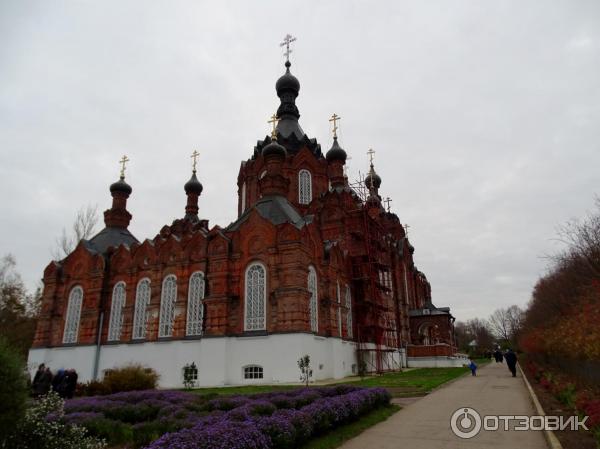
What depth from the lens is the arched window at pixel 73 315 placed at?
25797 mm

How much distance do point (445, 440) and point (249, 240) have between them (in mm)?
14697

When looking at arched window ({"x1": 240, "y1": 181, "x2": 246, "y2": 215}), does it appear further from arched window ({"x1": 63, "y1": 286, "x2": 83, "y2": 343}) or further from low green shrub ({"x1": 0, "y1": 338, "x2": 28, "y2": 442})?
low green shrub ({"x1": 0, "y1": 338, "x2": 28, "y2": 442})

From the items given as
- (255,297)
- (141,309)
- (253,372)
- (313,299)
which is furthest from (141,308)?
(313,299)

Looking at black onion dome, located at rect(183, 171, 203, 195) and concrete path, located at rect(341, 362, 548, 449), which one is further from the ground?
black onion dome, located at rect(183, 171, 203, 195)

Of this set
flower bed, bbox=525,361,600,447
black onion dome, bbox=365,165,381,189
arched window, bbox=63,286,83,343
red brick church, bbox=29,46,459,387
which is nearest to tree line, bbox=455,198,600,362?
flower bed, bbox=525,361,600,447

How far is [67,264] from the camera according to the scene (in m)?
27.2

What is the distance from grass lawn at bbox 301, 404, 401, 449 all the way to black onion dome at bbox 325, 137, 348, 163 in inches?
864

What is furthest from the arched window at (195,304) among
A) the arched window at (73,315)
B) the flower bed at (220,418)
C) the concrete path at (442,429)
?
the concrete path at (442,429)

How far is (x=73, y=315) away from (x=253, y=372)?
13.3 metres

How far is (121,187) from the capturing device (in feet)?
101

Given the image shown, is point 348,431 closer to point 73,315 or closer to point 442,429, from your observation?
point 442,429

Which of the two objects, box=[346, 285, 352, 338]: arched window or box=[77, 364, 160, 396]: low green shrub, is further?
box=[346, 285, 352, 338]: arched window

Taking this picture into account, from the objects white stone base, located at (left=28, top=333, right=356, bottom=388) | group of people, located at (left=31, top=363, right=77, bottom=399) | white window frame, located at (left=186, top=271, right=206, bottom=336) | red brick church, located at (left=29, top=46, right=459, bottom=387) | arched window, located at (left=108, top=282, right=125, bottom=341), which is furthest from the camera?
arched window, located at (left=108, top=282, right=125, bottom=341)

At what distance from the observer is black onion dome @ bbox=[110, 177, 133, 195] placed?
3059 centimetres
